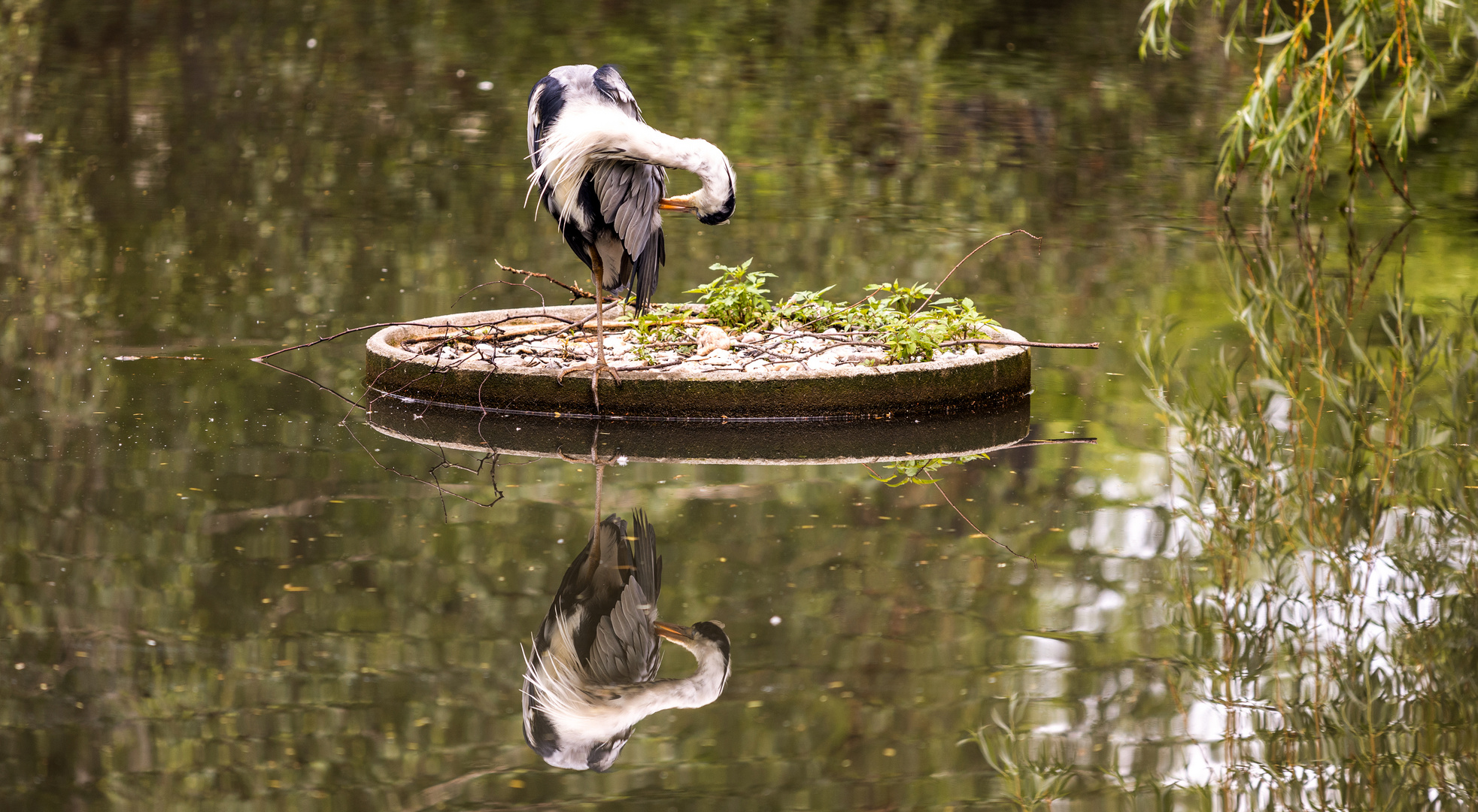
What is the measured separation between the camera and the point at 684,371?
244 inches

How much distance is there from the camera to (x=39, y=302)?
8.34 m

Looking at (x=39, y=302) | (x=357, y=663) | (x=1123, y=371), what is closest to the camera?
(x=357, y=663)

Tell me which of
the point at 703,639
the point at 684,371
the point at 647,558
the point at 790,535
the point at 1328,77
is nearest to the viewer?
the point at 703,639

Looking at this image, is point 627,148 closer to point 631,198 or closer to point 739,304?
point 631,198

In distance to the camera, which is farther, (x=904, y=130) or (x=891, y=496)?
(x=904, y=130)

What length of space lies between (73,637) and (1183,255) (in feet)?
23.3

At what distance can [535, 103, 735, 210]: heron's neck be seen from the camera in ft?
18.7

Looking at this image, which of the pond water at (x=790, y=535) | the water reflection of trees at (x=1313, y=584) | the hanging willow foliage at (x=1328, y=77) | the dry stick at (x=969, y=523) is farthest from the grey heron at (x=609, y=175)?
the hanging willow foliage at (x=1328, y=77)

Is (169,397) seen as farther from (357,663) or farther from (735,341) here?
(357,663)

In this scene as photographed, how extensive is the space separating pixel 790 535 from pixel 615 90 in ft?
5.94

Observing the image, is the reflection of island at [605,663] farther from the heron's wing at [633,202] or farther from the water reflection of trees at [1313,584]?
the heron's wing at [633,202]

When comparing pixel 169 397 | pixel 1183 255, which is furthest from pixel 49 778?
pixel 1183 255

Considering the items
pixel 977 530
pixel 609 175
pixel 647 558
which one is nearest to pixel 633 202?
pixel 609 175

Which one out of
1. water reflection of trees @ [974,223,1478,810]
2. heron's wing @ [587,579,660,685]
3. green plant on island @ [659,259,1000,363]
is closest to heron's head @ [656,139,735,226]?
green plant on island @ [659,259,1000,363]
